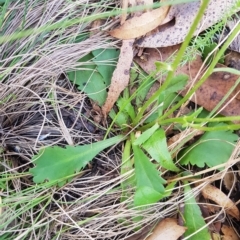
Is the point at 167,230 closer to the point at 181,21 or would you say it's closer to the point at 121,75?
the point at 121,75

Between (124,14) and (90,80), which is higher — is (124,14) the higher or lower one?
the higher one

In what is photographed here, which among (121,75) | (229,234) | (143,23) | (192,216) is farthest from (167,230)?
(143,23)

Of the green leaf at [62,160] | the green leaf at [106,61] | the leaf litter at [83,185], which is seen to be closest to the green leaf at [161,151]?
the leaf litter at [83,185]

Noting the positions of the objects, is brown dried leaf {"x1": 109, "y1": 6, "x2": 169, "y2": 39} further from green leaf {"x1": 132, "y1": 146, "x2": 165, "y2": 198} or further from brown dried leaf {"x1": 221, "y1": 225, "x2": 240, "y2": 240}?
brown dried leaf {"x1": 221, "y1": 225, "x2": 240, "y2": 240}

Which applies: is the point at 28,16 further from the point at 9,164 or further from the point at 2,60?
the point at 9,164

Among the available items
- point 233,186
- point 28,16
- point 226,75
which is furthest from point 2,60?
point 233,186
